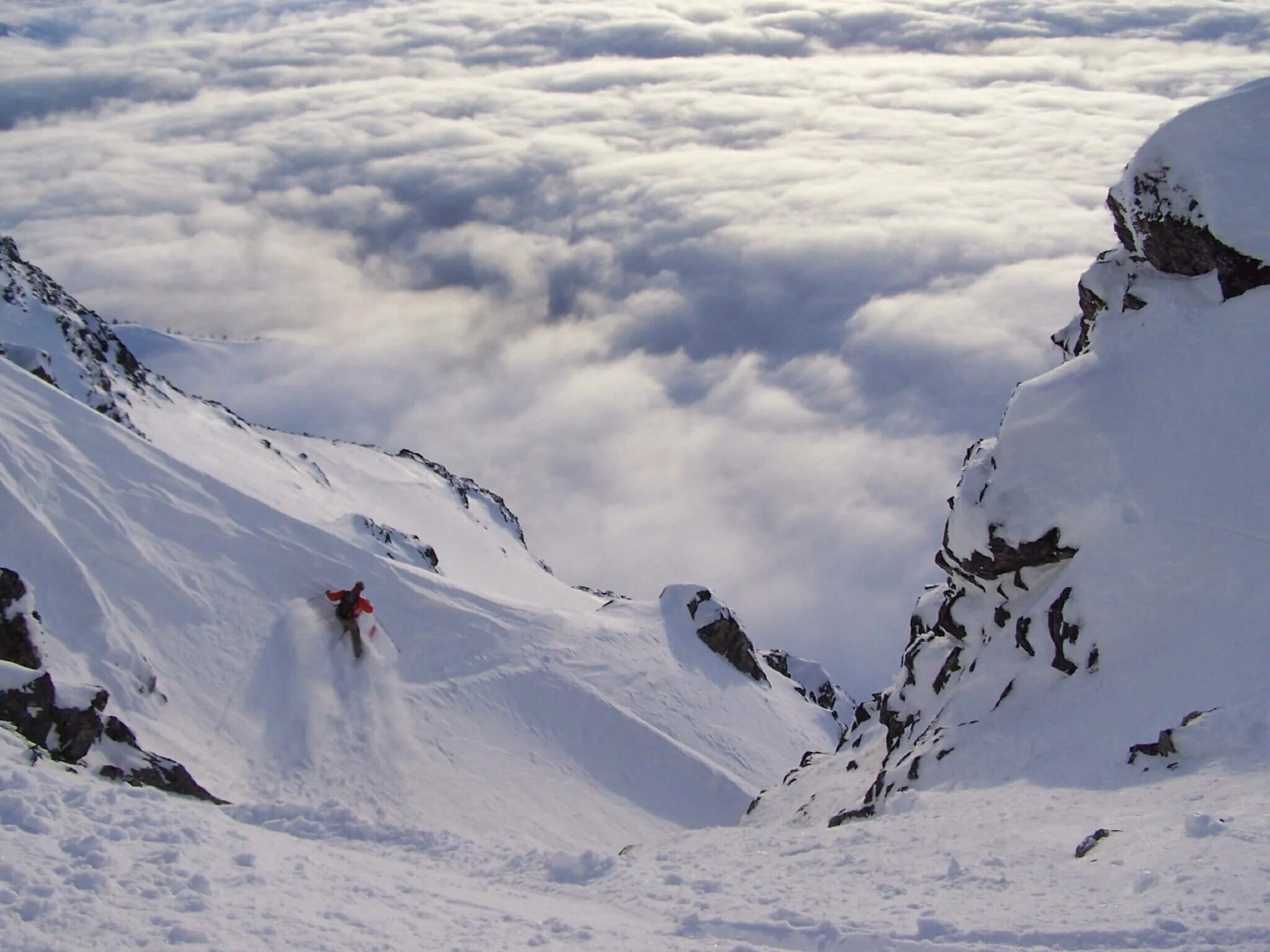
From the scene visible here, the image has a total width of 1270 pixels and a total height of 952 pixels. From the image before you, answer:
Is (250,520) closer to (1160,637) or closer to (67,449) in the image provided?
(67,449)

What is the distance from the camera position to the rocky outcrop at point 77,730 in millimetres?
17078

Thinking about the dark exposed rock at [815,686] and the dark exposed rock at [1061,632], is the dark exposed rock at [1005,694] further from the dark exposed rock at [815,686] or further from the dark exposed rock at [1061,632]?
the dark exposed rock at [815,686]

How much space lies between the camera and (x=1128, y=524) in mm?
24234

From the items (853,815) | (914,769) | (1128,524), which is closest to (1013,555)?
(1128,524)

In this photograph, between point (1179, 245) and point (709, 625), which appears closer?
point (1179, 245)

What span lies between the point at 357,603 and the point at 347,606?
0.33 metres

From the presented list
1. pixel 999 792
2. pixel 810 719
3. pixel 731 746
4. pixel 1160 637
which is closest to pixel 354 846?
pixel 999 792

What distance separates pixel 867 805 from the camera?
82.0 feet

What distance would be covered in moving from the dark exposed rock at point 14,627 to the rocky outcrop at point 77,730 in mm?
4092

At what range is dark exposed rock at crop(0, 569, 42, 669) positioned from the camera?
21727 mm

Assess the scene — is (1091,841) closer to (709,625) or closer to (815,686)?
(709,625)

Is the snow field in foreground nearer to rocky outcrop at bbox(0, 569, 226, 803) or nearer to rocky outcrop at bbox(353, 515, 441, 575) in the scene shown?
rocky outcrop at bbox(0, 569, 226, 803)

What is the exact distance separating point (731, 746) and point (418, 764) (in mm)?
14080

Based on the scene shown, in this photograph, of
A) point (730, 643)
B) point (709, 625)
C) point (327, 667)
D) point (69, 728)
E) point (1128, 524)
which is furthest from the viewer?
point (730, 643)
